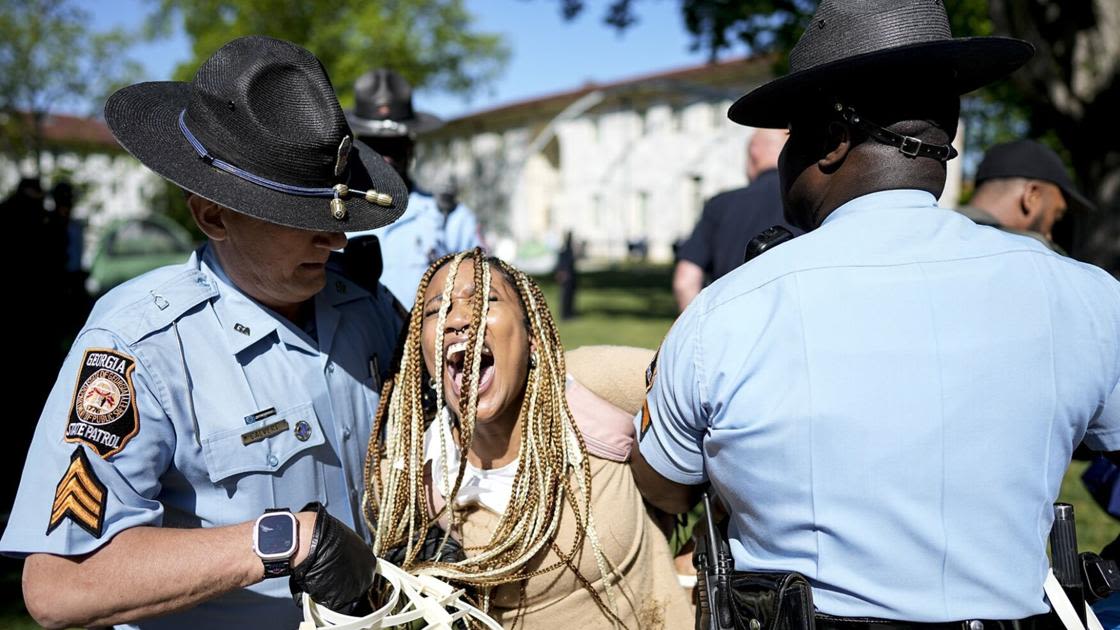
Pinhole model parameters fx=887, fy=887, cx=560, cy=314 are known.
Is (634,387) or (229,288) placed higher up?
(229,288)

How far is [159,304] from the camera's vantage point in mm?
1984

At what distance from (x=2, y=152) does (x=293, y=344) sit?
31610 mm

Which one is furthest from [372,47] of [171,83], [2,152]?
[171,83]

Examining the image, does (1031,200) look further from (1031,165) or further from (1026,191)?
(1031,165)

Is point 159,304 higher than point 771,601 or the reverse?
higher

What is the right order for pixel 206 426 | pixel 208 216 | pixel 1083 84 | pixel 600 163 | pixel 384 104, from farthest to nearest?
pixel 600 163
pixel 1083 84
pixel 384 104
pixel 208 216
pixel 206 426

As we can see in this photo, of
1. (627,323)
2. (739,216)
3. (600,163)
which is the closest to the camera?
(739,216)

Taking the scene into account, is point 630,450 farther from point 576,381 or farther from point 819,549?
point 819,549

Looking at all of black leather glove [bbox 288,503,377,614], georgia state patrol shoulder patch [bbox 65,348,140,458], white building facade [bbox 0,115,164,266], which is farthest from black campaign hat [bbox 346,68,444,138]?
white building facade [bbox 0,115,164,266]

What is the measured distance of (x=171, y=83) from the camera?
2299mm

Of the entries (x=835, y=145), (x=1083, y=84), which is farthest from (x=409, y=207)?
(x=1083, y=84)

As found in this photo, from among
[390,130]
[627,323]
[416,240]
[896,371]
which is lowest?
[627,323]

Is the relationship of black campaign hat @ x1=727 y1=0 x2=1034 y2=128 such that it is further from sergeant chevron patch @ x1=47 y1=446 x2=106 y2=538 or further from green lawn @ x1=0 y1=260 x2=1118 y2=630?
green lawn @ x1=0 y1=260 x2=1118 y2=630

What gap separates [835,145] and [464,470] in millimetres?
1209
